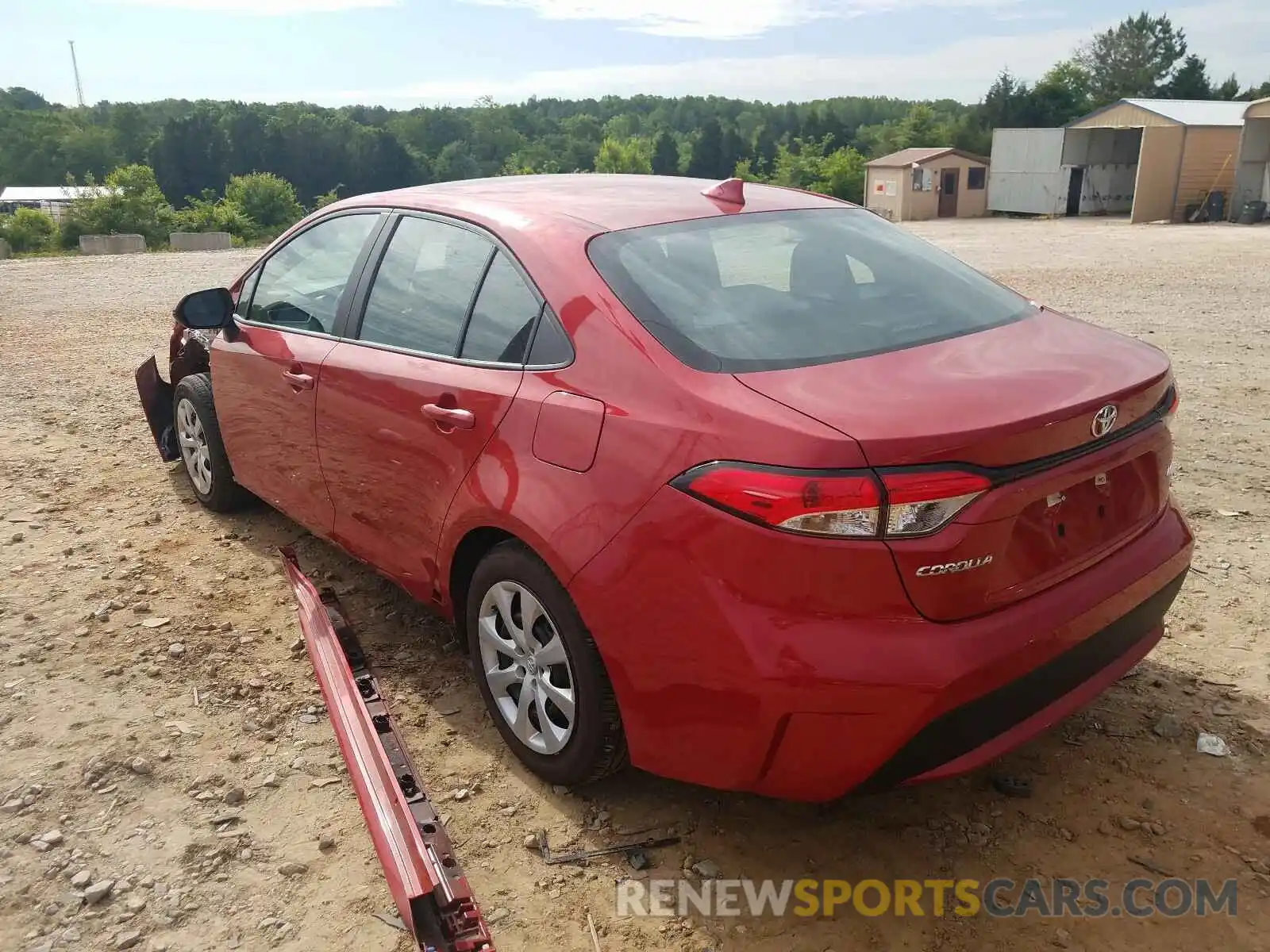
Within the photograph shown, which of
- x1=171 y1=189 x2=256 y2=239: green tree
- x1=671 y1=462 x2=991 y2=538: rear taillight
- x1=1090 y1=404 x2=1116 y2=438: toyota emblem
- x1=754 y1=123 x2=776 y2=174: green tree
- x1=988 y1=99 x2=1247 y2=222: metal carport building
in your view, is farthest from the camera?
x1=754 y1=123 x2=776 y2=174: green tree

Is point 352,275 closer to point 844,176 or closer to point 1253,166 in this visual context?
point 1253,166

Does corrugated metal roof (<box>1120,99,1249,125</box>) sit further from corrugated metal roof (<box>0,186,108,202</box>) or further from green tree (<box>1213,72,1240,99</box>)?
corrugated metal roof (<box>0,186,108,202</box>)

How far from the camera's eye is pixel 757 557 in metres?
2.13

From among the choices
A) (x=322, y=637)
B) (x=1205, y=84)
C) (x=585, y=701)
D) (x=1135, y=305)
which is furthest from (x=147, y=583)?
(x=1205, y=84)

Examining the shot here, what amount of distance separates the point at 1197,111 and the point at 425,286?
130ft

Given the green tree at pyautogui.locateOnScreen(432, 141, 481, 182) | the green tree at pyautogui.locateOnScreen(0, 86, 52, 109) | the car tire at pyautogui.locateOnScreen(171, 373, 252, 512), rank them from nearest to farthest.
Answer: the car tire at pyautogui.locateOnScreen(171, 373, 252, 512)
the green tree at pyautogui.locateOnScreen(432, 141, 481, 182)
the green tree at pyautogui.locateOnScreen(0, 86, 52, 109)

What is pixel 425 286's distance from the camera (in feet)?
10.8

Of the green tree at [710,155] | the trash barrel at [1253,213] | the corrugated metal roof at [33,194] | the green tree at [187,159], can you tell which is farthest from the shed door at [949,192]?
the green tree at [187,159]

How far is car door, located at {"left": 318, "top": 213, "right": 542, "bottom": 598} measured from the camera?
9.46 ft

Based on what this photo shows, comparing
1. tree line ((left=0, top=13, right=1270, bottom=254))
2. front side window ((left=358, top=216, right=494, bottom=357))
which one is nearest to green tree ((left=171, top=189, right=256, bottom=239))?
tree line ((left=0, top=13, right=1270, bottom=254))

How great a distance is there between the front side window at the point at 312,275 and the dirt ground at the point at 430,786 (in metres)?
1.19

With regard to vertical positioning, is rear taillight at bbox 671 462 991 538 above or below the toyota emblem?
below

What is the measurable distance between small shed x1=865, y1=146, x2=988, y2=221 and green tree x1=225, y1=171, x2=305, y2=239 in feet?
196

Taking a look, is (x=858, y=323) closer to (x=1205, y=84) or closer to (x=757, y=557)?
(x=757, y=557)
